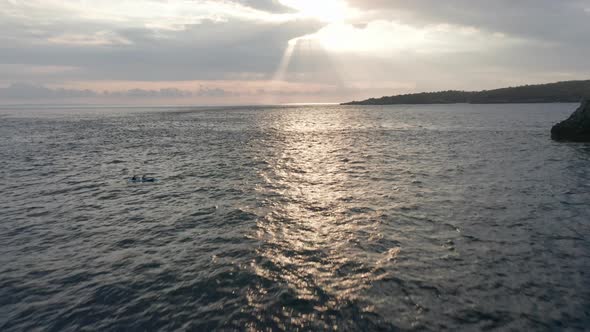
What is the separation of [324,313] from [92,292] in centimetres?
896

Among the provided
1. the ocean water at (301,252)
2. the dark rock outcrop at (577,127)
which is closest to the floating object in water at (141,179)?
the ocean water at (301,252)

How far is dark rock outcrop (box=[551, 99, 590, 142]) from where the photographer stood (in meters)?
44.9

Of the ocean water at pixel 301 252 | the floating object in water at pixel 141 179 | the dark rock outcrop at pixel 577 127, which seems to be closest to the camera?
the ocean water at pixel 301 252

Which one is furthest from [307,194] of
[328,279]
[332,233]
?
[328,279]

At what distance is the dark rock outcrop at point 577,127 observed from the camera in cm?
4491

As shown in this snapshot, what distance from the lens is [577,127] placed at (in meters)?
46.2

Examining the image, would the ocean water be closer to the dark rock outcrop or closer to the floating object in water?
the floating object in water

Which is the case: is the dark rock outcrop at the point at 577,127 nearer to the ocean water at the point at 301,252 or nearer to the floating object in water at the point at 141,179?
the ocean water at the point at 301,252

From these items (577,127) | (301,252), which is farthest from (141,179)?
(577,127)

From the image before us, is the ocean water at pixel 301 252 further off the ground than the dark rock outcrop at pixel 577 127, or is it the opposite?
the dark rock outcrop at pixel 577 127

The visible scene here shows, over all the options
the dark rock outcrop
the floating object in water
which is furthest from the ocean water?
the dark rock outcrop

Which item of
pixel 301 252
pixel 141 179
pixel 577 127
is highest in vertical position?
pixel 577 127

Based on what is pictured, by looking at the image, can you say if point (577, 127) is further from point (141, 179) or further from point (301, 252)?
point (141, 179)

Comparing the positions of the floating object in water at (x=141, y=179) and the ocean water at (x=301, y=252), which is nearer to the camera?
the ocean water at (x=301, y=252)
